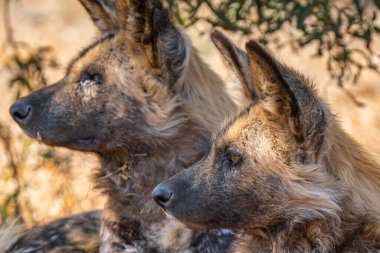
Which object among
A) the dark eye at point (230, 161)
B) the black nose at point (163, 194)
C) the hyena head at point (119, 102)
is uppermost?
the hyena head at point (119, 102)

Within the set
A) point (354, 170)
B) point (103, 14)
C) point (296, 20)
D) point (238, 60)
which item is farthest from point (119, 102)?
point (354, 170)

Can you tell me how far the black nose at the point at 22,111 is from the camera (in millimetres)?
4797

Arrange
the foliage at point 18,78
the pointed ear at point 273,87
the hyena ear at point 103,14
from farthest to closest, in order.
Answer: the foliage at point 18,78, the hyena ear at point 103,14, the pointed ear at point 273,87

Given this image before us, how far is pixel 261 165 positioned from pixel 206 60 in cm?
374

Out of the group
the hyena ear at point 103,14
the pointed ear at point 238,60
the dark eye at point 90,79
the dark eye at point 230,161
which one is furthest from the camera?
the hyena ear at point 103,14

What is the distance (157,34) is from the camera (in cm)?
461

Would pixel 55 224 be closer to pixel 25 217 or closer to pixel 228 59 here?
pixel 25 217

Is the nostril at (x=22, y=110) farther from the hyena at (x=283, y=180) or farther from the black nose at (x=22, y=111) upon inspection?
the hyena at (x=283, y=180)

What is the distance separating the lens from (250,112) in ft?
12.9

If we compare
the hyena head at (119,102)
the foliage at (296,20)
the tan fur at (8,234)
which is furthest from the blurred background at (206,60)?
the tan fur at (8,234)

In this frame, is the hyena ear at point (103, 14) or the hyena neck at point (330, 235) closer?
the hyena neck at point (330, 235)

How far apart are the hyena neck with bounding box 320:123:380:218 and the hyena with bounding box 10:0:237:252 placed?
97cm

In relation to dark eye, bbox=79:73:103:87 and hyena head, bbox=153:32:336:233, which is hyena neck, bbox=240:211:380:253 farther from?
dark eye, bbox=79:73:103:87

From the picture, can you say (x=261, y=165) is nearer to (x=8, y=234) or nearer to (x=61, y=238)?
(x=61, y=238)
